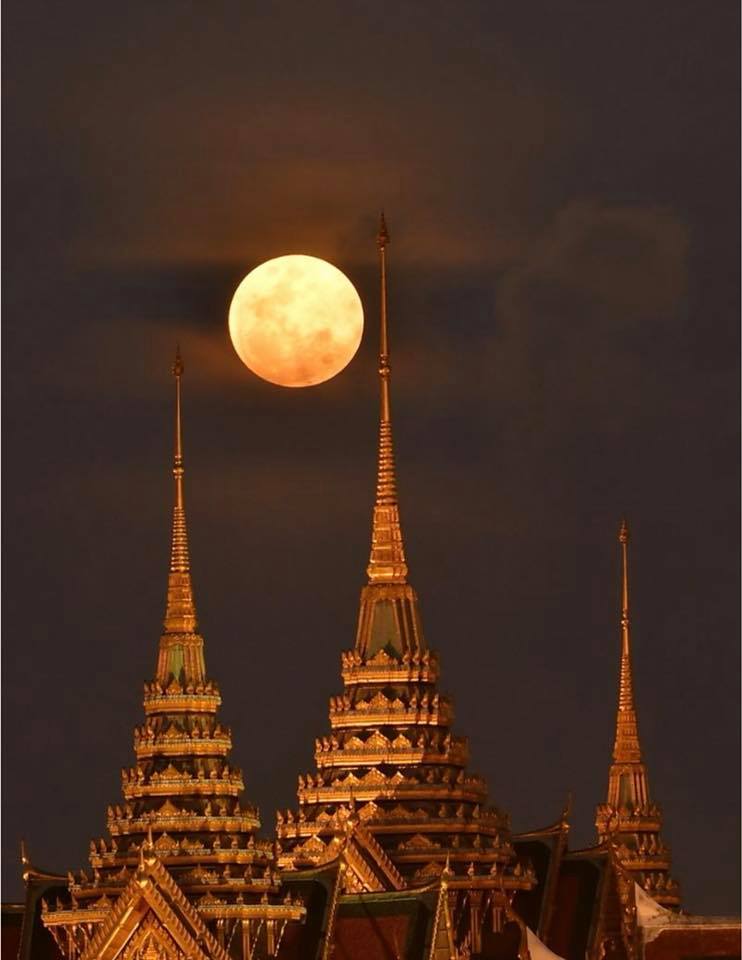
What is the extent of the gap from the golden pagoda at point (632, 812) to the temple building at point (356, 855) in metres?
2.76

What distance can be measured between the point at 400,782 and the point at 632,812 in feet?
48.0

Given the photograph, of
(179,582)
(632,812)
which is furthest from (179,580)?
(632,812)

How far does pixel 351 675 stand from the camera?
8838 centimetres

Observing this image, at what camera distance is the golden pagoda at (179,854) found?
250 ft

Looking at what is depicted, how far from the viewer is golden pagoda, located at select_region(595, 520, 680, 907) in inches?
3915

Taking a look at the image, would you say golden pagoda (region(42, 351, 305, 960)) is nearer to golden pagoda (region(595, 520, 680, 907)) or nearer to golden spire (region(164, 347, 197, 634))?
golden spire (region(164, 347, 197, 634))

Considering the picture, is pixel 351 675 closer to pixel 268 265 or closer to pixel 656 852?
pixel 268 265

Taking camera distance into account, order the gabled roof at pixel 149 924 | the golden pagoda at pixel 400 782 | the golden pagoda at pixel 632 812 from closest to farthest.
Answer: the gabled roof at pixel 149 924
the golden pagoda at pixel 400 782
the golden pagoda at pixel 632 812

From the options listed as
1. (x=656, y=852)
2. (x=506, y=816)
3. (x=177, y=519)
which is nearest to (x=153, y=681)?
(x=177, y=519)

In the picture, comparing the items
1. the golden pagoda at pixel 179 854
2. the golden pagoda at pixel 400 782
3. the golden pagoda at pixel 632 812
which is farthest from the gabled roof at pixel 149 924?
the golden pagoda at pixel 632 812

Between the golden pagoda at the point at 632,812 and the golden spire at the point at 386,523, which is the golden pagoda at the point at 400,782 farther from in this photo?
the golden pagoda at the point at 632,812

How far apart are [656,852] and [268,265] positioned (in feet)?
56.3

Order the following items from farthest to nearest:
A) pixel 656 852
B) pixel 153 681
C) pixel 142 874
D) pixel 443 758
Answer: pixel 656 852, pixel 443 758, pixel 153 681, pixel 142 874

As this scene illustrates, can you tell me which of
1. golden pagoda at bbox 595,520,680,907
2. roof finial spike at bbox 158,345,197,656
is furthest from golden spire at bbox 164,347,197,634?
golden pagoda at bbox 595,520,680,907
